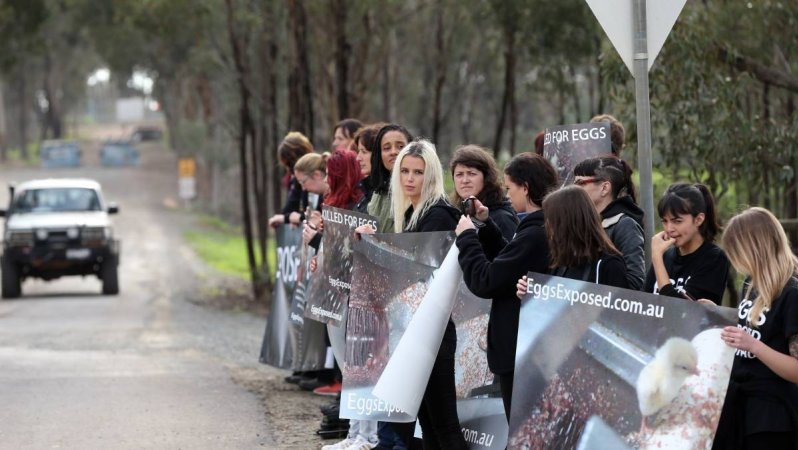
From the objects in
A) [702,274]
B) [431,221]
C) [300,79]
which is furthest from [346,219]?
[300,79]

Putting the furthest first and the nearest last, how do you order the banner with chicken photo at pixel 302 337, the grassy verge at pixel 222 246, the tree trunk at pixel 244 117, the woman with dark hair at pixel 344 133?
the grassy verge at pixel 222 246
the tree trunk at pixel 244 117
the banner with chicken photo at pixel 302 337
the woman with dark hair at pixel 344 133

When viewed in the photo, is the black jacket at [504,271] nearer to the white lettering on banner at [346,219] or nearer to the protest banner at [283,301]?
the white lettering on banner at [346,219]

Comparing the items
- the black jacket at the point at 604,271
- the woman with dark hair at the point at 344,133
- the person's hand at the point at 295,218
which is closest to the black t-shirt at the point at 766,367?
the black jacket at the point at 604,271

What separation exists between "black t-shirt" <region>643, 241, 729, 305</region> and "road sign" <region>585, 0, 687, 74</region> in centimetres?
118

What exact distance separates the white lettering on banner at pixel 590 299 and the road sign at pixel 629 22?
4.65 ft

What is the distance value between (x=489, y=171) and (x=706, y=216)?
1.45 m

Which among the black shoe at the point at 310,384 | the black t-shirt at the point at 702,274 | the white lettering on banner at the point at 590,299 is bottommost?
the black shoe at the point at 310,384

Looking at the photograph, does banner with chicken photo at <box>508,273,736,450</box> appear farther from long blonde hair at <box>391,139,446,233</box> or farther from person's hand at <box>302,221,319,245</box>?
person's hand at <box>302,221,319,245</box>

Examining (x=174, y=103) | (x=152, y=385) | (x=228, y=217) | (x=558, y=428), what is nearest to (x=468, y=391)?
(x=558, y=428)

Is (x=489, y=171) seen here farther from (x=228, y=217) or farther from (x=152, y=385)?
(x=228, y=217)

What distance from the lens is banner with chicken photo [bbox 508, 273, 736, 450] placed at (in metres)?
5.20

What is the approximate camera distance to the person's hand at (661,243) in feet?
19.0

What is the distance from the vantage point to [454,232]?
6.93 m

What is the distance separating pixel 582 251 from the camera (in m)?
5.80
